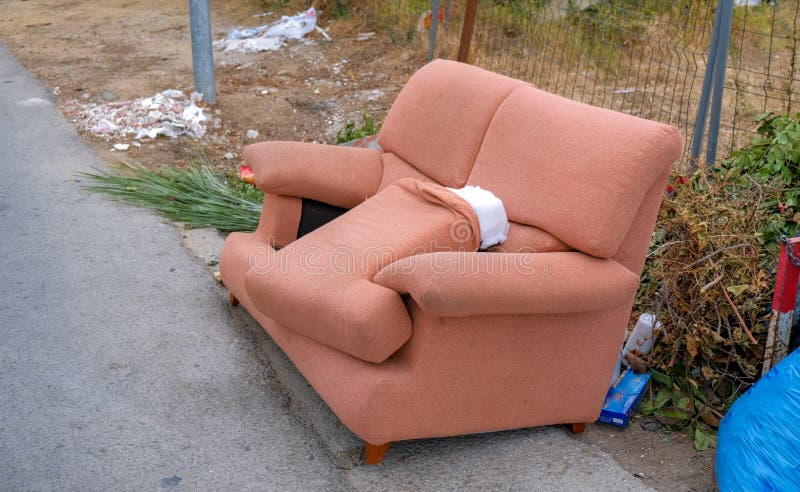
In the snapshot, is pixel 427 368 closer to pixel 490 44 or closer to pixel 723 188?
pixel 723 188

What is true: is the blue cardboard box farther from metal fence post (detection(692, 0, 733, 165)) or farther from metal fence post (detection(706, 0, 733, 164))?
metal fence post (detection(706, 0, 733, 164))

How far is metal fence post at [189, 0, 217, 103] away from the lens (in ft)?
18.2

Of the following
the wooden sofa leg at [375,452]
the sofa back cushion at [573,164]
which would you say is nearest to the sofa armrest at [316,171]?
the sofa back cushion at [573,164]

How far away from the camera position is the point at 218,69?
22.1ft

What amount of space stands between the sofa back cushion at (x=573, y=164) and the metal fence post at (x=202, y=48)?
129 inches

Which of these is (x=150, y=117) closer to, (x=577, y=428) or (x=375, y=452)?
(x=375, y=452)

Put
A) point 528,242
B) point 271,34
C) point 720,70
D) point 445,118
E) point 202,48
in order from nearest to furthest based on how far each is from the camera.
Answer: point 528,242 < point 445,118 < point 720,70 < point 202,48 < point 271,34

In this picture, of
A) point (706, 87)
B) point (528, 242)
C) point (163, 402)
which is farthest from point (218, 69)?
point (528, 242)

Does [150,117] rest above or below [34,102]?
above

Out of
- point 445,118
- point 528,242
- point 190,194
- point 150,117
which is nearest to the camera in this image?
point 528,242

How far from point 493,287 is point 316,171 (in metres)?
1.18

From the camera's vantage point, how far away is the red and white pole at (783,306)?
2525 millimetres

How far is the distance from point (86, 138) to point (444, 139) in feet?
10.6

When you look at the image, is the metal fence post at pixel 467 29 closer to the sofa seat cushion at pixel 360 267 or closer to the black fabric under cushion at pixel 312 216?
the black fabric under cushion at pixel 312 216
